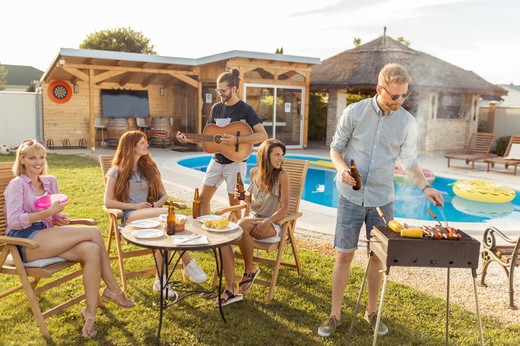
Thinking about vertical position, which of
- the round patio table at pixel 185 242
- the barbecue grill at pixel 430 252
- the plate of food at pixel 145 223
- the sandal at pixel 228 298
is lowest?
the sandal at pixel 228 298

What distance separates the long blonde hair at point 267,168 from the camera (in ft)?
13.2

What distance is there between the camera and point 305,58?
15.8 m

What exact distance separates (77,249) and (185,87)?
594 inches

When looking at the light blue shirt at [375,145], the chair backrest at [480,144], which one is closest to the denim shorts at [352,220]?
the light blue shirt at [375,145]

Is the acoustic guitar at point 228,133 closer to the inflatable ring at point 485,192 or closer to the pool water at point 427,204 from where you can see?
the pool water at point 427,204

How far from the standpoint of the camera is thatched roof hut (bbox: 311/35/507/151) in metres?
16.6

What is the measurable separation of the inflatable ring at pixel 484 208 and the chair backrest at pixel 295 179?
5336 millimetres

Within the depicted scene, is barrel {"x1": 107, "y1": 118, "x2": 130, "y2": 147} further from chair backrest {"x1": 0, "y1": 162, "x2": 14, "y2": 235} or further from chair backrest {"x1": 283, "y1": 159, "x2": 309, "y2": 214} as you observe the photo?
chair backrest {"x1": 0, "y1": 162, "x2": 14, "y2": 235}

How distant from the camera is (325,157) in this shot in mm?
14234

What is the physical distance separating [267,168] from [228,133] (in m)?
0.96

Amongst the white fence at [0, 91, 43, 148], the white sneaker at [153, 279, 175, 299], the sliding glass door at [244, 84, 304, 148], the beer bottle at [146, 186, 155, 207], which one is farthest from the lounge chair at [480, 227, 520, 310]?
the white fence at [0, 91, 43, 148]

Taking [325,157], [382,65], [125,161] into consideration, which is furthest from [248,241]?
[382,65]

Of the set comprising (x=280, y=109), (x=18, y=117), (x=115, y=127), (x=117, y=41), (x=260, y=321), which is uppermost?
(x=117, y=41)

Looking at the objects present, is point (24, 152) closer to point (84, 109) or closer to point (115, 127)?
point (115, 127)
